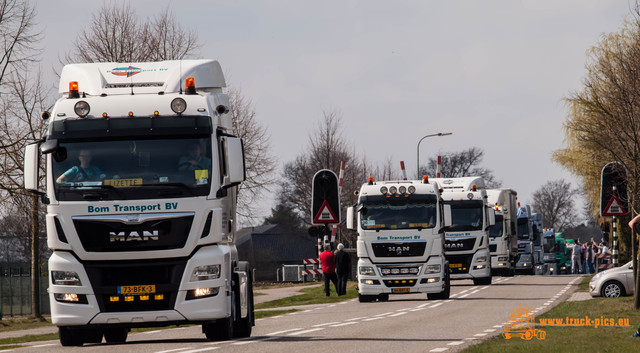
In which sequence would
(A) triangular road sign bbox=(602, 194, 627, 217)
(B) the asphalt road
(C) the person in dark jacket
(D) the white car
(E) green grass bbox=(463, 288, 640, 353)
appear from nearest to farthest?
(E) green grass bbox=(463, 288, 640, 353) < (B) the asphalt road < (A) triangular road sign bbox=(602, 194, 627, 217) < (D) the white car < (C) the person in dark jacket

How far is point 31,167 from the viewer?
14.3 meters

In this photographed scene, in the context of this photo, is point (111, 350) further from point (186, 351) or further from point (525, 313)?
point (525, 313)

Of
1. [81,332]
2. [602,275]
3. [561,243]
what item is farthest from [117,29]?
[561,243]

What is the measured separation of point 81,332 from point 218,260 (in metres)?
2.68

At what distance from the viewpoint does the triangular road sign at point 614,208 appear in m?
23.7

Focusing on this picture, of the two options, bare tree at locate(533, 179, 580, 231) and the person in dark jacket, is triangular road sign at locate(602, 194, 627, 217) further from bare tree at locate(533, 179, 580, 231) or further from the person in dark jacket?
bare tree at locate(533, 179, 580, 231)

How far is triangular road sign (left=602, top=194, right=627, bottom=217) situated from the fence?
27.3 meters

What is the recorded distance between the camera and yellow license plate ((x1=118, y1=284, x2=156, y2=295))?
14.6 m

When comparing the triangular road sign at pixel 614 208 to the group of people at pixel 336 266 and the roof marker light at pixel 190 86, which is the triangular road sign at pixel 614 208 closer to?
the roof marker light at pixel 190 86

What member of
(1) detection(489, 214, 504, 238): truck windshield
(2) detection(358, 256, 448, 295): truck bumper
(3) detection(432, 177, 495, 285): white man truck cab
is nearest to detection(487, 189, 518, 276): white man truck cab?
(1) detection(489, 214, 504, 238): truck windshield

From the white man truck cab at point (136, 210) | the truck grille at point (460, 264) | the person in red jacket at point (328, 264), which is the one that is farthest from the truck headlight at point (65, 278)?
the truck grille at point (460, 264)

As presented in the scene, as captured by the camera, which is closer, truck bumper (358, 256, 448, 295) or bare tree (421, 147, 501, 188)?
truck bumper (358, 256, 448, 295)

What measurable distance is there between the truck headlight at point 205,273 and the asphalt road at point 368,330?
91 cm

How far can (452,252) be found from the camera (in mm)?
37438
